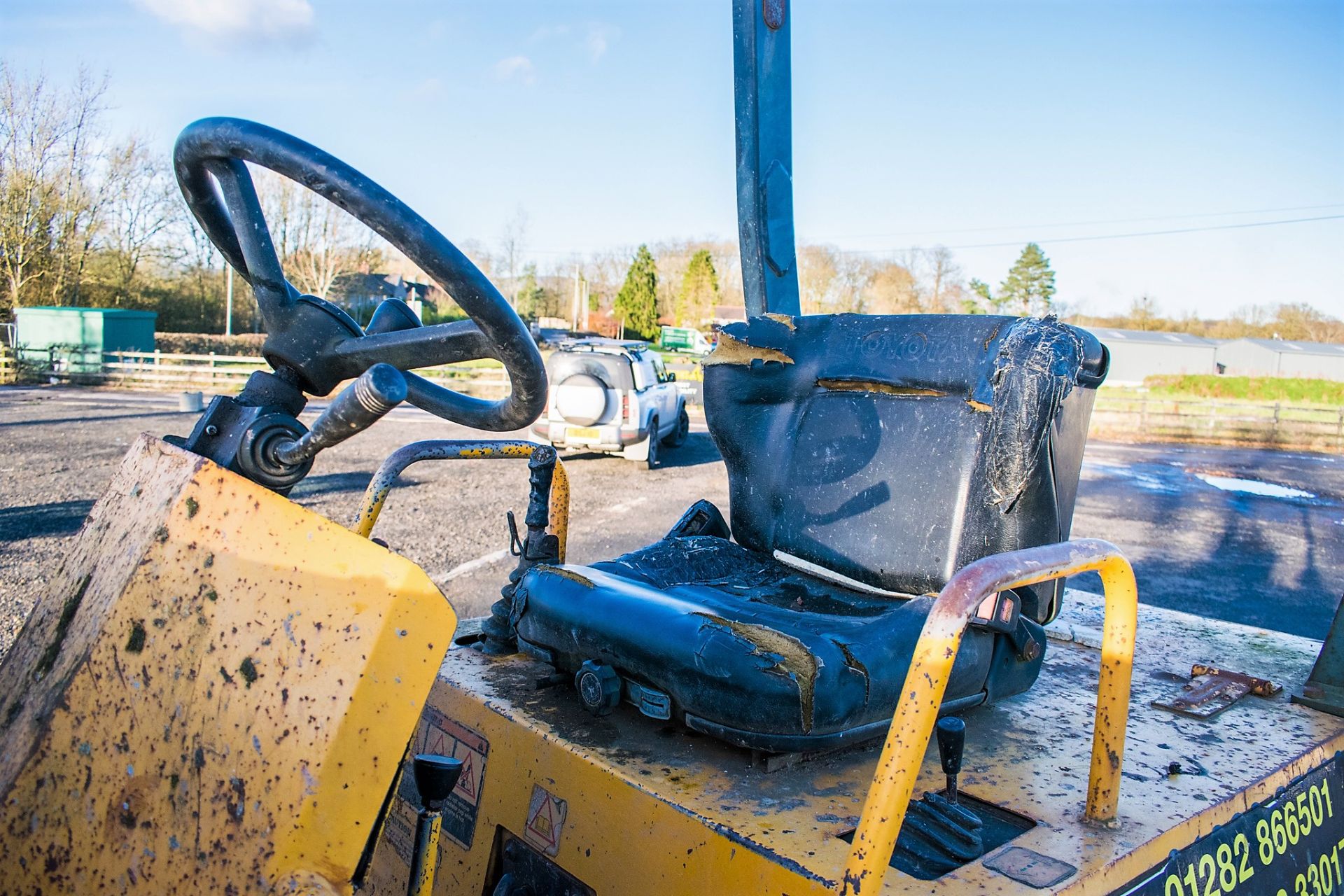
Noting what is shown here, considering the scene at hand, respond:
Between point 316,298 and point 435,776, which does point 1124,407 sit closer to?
point 316,298

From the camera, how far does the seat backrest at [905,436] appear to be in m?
2.37

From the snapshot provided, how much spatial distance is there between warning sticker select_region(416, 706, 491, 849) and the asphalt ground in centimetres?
369

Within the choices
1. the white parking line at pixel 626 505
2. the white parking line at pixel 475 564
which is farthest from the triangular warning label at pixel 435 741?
the white parking line at pixel 626 505

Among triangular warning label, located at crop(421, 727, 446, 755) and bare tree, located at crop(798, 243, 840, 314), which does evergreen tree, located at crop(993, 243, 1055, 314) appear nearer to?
bare tree, located at crop(798, 243, 840, 314)

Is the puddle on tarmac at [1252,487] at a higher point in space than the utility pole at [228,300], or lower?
lower

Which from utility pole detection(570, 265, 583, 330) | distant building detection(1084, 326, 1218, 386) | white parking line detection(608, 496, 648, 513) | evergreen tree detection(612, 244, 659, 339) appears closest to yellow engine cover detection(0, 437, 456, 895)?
white parking line detection(608, 496, 648, 513)

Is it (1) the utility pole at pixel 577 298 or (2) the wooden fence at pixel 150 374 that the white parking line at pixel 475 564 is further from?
(1) the utility pole at pixel 577 298

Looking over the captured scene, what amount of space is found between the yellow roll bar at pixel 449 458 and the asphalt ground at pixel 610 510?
3.40 meters

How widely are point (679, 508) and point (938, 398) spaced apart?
8.19 metres

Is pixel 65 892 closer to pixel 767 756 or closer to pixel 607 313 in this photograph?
pixel 767 756

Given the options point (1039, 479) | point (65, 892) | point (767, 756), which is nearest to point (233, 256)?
point (65, 892)

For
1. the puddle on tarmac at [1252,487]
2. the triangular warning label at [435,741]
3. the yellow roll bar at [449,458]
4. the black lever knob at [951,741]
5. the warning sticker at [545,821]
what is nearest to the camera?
the black lever knob at [951,741]

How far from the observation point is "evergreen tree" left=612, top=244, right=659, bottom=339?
5409cm

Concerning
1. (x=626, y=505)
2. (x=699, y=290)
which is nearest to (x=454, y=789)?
A: (x=626, y=505)
